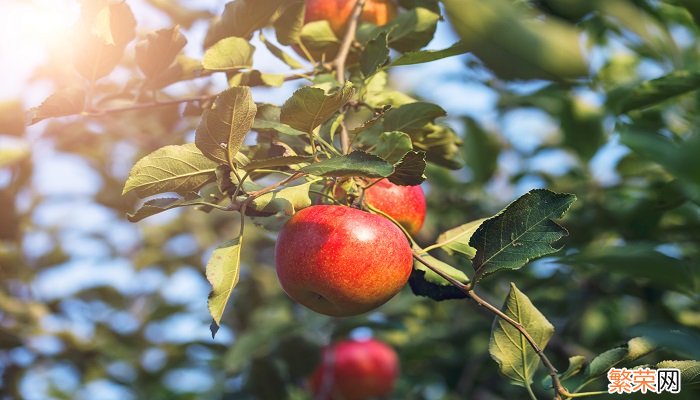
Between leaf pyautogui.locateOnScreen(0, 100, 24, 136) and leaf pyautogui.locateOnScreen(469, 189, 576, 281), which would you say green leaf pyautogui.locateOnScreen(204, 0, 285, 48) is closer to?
leaf pyautogui.locateOnScreen(469, 189, 576, 281)

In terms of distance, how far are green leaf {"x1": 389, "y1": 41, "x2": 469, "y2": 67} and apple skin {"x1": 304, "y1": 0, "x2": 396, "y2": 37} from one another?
0.25m

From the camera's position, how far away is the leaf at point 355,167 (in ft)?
2.75

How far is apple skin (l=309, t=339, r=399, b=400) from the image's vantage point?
2633mm

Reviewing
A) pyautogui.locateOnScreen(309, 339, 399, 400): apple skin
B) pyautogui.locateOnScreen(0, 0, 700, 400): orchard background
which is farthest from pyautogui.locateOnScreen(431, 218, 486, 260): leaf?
pyautogui.locateOnScreen(309, 339, 399, 400): apple skin

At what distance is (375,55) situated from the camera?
1075mm

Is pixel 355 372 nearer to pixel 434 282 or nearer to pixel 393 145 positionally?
pixel 434 282

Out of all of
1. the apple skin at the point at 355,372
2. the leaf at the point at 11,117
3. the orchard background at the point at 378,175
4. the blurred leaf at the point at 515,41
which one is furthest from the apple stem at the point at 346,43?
the apple skin at the point at 355,372

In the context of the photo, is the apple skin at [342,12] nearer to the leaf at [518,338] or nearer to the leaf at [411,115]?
the leaf at [411,115]

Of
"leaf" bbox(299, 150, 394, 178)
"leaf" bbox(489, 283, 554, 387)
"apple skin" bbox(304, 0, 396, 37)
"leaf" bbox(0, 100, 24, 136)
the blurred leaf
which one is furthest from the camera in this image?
"leaf" bbox(0, 100, 24, 136)

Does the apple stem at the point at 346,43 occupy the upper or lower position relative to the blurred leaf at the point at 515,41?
lower

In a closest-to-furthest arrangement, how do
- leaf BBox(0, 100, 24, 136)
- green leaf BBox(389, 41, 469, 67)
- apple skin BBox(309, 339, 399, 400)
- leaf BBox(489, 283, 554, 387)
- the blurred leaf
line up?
1. the blurred leaf
2. green leaf BBox(389, 41, 469, 67)
3. leaf BBox(489, 283, 554, 387)
4. leaf BBox(0, 100, 24, 136)
5. apple skin BBox(309, 339, 399, 400)

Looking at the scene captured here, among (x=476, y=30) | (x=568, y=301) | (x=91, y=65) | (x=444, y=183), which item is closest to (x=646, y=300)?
(x=568, y=301)

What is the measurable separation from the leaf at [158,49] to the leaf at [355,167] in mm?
467

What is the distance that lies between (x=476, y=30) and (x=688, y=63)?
1.60 m
